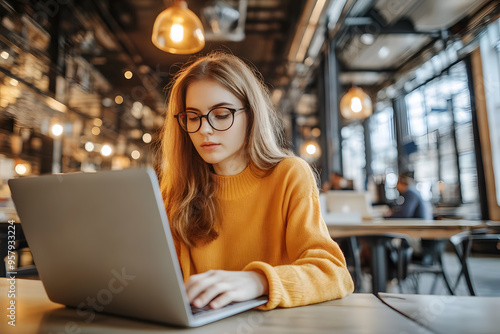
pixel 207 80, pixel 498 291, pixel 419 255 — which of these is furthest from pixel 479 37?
pixel 207 80

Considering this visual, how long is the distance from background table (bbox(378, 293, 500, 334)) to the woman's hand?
27 cm

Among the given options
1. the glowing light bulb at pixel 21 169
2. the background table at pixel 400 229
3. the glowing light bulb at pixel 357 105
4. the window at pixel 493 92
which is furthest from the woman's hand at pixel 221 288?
the window at pixel 493 92

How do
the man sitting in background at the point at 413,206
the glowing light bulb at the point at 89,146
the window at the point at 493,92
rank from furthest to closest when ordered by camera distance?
the glowing light bulb at the point at 89,146
the window at the point at 493,92
the man sitting in background at the point at 413,206

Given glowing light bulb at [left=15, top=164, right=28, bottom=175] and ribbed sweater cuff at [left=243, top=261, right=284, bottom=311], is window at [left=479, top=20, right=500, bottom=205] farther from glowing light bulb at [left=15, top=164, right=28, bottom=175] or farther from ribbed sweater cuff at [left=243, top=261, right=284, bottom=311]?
glowing light bulb at [left=15, top=164, right=28, bottom=175]

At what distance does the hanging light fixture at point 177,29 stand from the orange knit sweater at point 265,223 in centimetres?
202

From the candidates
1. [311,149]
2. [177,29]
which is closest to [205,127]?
[177,29]

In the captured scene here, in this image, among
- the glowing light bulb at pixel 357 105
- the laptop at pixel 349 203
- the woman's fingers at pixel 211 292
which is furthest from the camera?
the glowing light bulb at pixel 357 105

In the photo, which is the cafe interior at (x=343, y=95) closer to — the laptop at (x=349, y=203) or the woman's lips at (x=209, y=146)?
the laptop at (x=349, y=203)

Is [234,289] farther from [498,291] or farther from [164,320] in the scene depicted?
[498,291]

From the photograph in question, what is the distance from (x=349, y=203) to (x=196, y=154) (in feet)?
9.18

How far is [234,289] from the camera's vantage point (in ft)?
2.16

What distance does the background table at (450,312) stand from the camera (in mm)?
567

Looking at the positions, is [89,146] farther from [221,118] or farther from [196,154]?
[221,118]

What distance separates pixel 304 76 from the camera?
736cm
